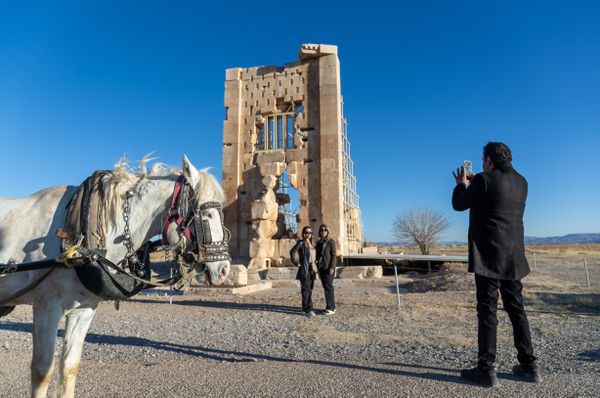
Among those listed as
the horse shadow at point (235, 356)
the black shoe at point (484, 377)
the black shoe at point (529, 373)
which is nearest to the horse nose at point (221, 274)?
the horse shadow at point (235, 356)

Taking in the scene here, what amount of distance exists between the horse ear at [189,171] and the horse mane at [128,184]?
0.16 feet

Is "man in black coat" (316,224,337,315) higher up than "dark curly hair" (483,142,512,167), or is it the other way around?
"dark curly hair" (483,142,512,167)

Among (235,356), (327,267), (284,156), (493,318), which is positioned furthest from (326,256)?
(284,156)

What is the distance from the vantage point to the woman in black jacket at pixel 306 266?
846cm

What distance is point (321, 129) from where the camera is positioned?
18.0 m

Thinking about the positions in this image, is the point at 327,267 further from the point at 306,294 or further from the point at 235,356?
the point at 235,356

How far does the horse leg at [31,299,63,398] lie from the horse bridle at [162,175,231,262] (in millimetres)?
846

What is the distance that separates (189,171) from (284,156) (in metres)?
15.8

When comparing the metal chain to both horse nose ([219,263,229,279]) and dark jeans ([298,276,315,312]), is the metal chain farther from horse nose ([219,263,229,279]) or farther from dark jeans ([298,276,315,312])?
dark jeans ([298,276,315,312])

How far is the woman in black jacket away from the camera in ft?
27.8

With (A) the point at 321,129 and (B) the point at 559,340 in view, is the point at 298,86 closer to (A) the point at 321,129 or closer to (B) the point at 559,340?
(A) the point at 321,129

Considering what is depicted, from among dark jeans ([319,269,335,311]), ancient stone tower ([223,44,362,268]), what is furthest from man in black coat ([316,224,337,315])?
ancient stone tower ([223,44,362,268])

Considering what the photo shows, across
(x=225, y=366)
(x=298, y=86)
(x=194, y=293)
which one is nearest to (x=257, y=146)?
(x=298, y=86)

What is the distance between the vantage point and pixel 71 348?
115 inches
